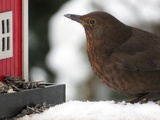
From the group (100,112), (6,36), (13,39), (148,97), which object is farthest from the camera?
(148,97)

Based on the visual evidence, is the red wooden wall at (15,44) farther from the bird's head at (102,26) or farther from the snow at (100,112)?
the snow at (100,112)

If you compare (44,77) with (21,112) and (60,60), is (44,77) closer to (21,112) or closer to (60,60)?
(60,60)

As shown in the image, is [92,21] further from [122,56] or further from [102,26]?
[122,56]

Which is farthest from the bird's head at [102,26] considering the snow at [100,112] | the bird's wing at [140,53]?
the snow at [100,112]

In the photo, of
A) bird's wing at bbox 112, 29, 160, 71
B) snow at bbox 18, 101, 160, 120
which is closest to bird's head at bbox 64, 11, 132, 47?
bird's wing at bbox 112, 29, 160, 71

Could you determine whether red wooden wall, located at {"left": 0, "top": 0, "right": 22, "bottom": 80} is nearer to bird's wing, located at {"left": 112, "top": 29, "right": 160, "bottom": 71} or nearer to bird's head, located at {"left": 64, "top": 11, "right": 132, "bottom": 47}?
bird's head, located at {"left": 64, "top": 11, "right": 132, "bottom": 47}

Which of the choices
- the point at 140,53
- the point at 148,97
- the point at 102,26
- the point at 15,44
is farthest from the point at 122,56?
the point at 15,44
